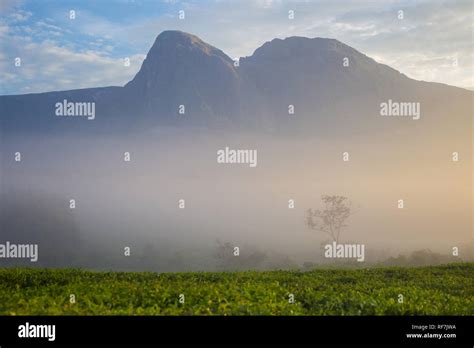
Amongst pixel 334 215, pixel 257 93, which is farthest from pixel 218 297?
pixel 257 93

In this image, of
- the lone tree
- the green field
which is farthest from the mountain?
the green field

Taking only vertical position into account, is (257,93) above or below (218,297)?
above

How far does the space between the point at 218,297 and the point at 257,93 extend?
420ft

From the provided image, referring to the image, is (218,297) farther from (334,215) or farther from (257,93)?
(257,93)

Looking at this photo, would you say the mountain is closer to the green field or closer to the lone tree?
the lone tree

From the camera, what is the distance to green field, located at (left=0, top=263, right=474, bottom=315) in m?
10.4

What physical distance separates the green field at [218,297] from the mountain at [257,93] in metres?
89.7

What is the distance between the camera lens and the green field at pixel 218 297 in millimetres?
10398

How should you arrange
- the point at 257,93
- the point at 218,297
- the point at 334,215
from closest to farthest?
the point at 218,297 → the point at 334,215 → the point at 257,93

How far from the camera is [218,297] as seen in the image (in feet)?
37.2

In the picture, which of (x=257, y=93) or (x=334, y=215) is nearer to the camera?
(x=334, y=215)

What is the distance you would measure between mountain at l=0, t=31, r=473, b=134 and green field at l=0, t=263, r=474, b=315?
89696mm
